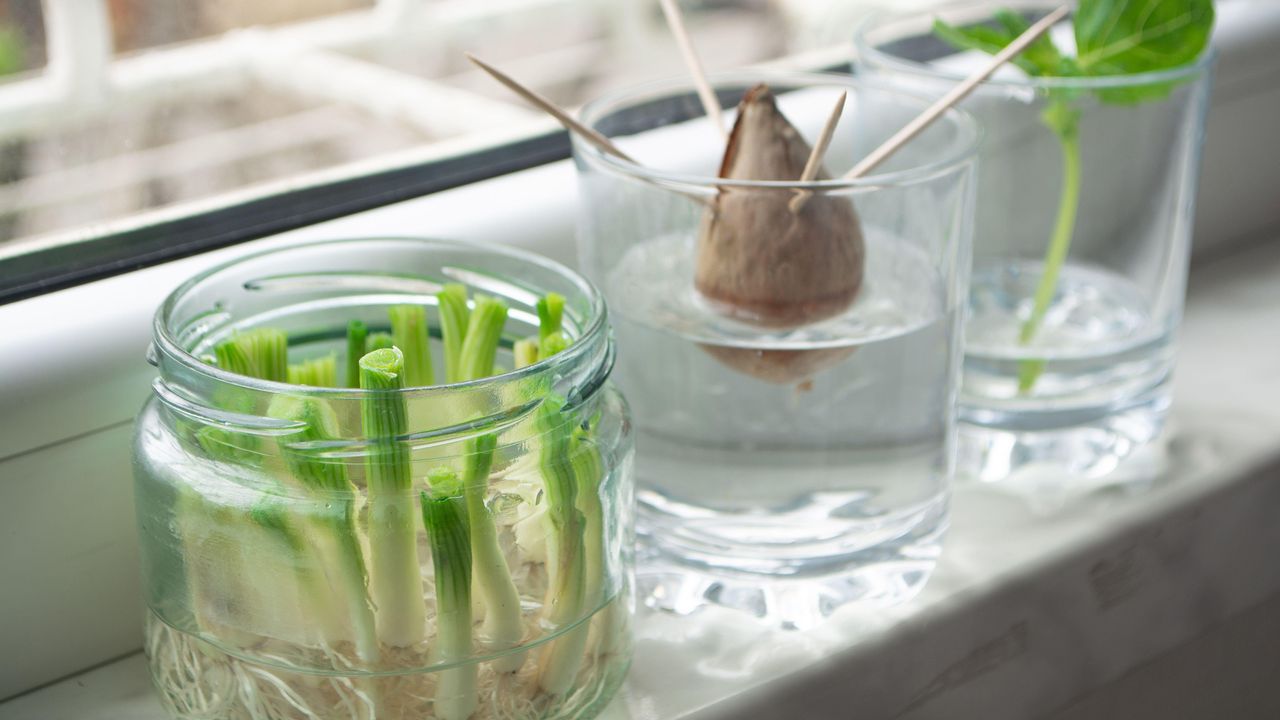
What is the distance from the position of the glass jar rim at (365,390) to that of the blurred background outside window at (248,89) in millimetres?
97

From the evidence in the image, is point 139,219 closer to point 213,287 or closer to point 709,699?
point 213,287

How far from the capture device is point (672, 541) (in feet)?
1.60

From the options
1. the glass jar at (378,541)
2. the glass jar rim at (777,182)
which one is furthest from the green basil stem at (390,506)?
the glass jar rim at (777,182)

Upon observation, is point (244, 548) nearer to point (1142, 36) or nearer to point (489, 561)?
point (489, 561)

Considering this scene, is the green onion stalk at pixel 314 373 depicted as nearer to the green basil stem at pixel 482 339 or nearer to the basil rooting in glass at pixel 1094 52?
the green basil stem at pixel 482 339

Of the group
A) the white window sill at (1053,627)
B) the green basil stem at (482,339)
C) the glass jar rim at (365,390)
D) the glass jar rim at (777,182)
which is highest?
the glass jar rim at (777,182)

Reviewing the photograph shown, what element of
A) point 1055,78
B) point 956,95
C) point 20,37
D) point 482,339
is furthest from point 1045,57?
point 20,37

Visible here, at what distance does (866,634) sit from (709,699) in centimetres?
6

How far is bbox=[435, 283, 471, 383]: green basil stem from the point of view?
1.46 ft

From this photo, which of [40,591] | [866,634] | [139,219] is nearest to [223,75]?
[139,219]

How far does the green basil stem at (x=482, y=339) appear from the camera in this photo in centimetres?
43

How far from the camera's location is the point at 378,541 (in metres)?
0.37

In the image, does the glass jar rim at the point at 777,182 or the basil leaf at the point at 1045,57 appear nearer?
the glass jar rim at the point at 777,182

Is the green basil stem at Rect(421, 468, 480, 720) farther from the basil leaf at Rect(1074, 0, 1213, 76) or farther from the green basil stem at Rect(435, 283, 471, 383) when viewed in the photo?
the basil leaf at Rect(1074, 0, 1213, 76)
